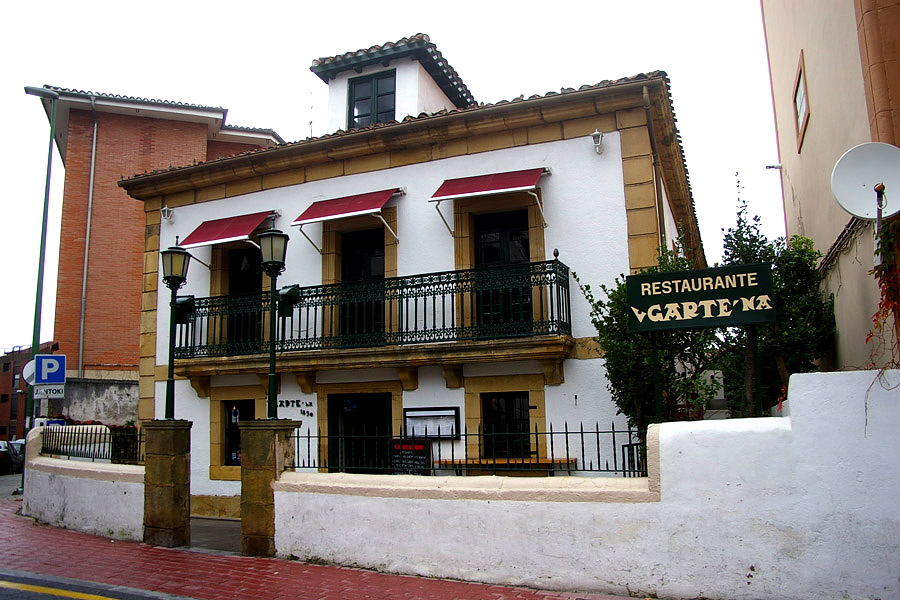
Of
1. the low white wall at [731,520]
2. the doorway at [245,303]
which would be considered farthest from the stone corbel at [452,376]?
the low white wall at [731,520]

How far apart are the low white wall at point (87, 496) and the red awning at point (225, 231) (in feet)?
14.5

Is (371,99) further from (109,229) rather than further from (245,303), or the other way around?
(109,229)

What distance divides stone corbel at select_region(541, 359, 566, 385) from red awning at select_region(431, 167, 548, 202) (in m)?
2.72

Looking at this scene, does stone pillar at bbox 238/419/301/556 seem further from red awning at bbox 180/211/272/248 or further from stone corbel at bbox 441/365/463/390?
red awning at bbox 180/211/272/248

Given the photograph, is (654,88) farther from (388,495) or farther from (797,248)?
(388,495)

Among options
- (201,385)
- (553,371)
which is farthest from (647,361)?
(201,385)

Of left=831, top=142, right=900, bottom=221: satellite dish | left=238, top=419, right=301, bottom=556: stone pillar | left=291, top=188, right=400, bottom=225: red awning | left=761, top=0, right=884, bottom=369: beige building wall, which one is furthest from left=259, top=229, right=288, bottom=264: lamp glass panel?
left=761, top=0, right=884, bottom=369: beige building wall

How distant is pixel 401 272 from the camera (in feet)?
41.7

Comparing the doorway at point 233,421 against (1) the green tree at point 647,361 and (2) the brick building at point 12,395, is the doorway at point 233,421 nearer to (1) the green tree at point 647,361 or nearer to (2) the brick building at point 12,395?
(1) the green tree at point 647,361

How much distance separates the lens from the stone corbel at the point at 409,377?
12.0m

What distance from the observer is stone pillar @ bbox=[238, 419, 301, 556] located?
8648 mm

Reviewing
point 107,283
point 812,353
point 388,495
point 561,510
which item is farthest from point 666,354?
point 107,283

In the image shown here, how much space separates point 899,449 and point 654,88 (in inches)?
267

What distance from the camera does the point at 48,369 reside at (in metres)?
13.9
